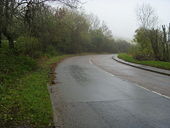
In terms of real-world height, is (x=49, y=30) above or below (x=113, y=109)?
above

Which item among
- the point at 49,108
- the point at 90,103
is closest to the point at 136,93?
the point at 90,103

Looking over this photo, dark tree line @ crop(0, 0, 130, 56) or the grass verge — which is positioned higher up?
dark tree line @ crop(0, 0, 130, 56)

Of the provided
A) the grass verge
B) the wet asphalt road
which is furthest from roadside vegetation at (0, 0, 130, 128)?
the wet asphalt road

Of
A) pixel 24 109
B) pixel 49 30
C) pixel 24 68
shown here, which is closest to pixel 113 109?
pixel 24 109

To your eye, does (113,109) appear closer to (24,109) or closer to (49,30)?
(24,109)

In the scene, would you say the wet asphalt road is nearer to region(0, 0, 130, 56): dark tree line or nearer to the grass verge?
the grass verge

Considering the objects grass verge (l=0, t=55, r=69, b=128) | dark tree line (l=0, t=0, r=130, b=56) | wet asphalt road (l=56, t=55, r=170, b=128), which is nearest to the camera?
grass verge (l=0, t=55, r=69, b=128)

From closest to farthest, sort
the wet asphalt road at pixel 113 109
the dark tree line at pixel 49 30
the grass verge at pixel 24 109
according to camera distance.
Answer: the grass verge at pixel 24 109
the wet asphalt road at pixel 113 109
the dark tree line at pixel 49 30

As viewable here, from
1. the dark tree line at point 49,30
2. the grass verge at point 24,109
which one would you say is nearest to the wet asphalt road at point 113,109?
the grass verge at point 24,109

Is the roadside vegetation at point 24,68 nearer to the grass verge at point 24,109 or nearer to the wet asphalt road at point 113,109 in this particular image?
the grass verge at point 24,109

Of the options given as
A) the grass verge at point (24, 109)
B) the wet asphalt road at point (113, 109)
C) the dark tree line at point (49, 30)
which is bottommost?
the wet asphalt road at point (113, 109)

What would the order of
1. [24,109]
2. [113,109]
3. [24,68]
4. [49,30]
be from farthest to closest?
[49,30], [24,68], [113,109], [24,109]

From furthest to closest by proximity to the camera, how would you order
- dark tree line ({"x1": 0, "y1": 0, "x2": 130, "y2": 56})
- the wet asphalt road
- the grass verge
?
dark tree line ({"x1": 0, "y1": 0, "x2": 130, "y2": 56})
the wet asphalt road
the grass verge

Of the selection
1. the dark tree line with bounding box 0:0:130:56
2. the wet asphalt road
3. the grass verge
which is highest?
the dark tree line with bounding box 0:0:130:56
